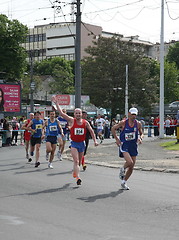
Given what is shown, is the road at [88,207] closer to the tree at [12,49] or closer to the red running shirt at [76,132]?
the red running shirt at [76,132]

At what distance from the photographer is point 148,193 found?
9.52 meters

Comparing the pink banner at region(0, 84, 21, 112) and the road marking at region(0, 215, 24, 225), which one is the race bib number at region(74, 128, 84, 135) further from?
the pink banner at region(0, 84, 21, 112)

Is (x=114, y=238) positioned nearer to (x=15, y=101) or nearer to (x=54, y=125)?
(x=54, y=125)

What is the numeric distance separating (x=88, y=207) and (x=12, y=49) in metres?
52.6

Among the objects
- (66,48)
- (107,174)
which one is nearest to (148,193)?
(107,174)

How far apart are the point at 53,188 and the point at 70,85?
70.2 metres

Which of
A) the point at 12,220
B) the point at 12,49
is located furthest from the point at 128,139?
the point at 12,49

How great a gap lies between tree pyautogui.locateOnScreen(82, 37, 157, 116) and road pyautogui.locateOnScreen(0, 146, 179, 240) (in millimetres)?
47285

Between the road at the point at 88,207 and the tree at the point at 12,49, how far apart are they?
1823 inches

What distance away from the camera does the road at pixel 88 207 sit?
6172mm

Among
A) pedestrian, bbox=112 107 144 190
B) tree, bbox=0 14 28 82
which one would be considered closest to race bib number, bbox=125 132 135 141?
pedestrian, bbox=112 107 144 190

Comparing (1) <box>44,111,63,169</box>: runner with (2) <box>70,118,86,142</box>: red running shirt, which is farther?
(1) <box>44,111,63,169</box>: runner

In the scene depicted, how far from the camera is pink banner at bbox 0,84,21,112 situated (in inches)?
1309

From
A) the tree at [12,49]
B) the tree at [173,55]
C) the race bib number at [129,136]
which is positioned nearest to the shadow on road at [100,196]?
the race bib number at [129,136]
